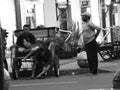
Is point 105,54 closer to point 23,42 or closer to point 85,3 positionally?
point 23,42

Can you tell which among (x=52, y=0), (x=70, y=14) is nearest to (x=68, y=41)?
(x=52, y=0)

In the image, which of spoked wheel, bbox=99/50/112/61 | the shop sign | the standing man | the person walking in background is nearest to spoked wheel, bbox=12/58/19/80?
the standing man

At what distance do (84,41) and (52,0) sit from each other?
15243 millimetres

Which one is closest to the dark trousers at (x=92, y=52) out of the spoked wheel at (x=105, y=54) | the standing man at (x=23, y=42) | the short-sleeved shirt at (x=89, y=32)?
the short-sleeved shirt at (x=89, y=32)

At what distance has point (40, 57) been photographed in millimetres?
14227

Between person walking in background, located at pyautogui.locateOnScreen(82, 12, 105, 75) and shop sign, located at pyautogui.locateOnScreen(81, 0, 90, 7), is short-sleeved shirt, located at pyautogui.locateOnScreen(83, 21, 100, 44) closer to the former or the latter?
person walking in background, located at pyautogui.locateOnScreen(82, 12, 105, 75)

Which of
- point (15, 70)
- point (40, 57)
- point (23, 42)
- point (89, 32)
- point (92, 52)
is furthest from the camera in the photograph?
point (23, 42)

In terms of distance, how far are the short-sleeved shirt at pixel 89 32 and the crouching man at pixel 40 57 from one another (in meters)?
1.27

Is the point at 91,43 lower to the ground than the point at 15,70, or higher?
higher

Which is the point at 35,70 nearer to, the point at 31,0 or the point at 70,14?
the point at 31,0

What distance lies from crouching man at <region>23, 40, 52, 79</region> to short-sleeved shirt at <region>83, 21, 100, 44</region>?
127cm

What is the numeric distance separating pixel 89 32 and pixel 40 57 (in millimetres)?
1741

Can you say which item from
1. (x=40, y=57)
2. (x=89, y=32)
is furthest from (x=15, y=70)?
(x=89, y=32)

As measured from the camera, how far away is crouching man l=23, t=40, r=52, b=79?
14156 millimetres
